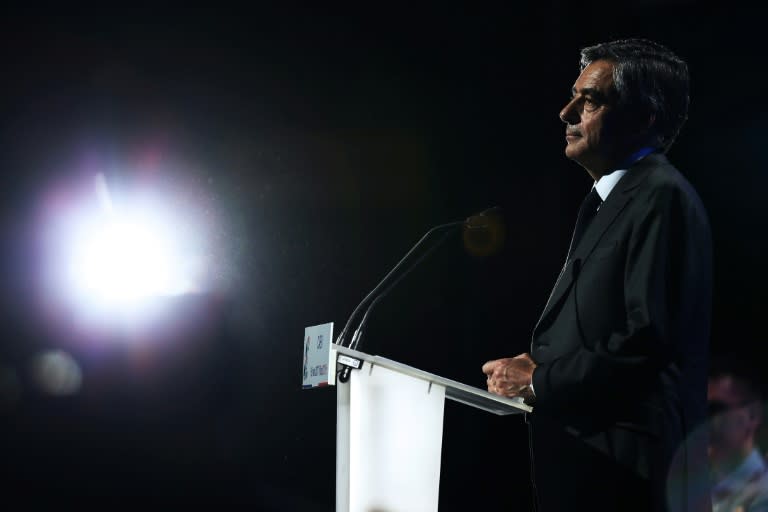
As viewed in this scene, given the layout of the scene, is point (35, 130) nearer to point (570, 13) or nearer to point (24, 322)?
point (24, 322)

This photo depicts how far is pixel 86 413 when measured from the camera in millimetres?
2490

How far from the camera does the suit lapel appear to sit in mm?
1348

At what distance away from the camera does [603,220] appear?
53.6 inches

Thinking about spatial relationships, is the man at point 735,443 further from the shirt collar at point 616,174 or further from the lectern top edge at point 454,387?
the lectern top edge at point 454,387

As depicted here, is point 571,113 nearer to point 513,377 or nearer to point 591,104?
point 591,104

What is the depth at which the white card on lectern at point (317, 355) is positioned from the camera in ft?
4.70

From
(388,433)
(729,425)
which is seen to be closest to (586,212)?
(388,433)

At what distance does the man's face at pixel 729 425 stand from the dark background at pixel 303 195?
31 cm

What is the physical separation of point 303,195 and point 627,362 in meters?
1.87

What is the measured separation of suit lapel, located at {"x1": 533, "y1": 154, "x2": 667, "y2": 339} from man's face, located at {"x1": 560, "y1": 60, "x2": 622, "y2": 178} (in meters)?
0.12

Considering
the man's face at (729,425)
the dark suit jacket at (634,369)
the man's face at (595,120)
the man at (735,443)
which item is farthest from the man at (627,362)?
the man's face at (729,425)

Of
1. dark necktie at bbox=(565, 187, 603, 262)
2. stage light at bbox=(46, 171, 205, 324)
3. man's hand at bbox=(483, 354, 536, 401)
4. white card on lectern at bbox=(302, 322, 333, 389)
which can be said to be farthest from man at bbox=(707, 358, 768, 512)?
stage light at bbox=(46, 171, 205, 324)

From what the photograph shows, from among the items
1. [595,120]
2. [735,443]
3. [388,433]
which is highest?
[595,120]

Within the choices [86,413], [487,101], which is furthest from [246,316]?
[487,101]
